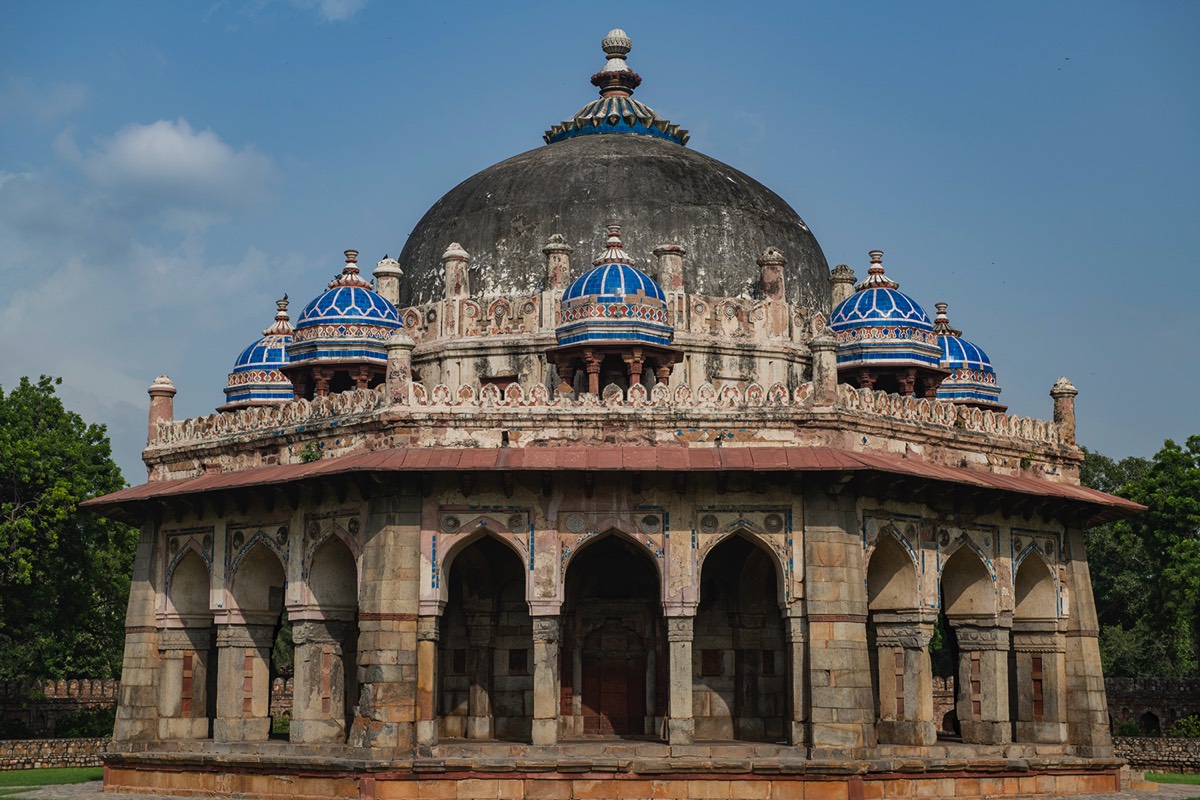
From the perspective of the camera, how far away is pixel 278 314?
33.9m

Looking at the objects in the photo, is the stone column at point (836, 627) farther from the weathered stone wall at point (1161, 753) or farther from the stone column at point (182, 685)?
the weathered stone wall at point (1161, 753)

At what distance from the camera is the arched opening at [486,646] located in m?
28.7

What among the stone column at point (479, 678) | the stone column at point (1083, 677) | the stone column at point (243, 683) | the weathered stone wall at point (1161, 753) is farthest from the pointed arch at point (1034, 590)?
the stone column at point (243, 683)

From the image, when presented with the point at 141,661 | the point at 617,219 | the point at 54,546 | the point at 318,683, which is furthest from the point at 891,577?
the point at 54,546

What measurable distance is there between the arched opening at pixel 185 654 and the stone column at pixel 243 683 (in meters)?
0.96

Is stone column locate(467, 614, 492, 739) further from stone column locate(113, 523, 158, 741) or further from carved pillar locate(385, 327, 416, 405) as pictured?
stone column locate(113, 523, 158, 741)

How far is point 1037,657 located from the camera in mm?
29250

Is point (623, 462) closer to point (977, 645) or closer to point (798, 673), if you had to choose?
point (798, 673)

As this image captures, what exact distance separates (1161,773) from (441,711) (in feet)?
54.0

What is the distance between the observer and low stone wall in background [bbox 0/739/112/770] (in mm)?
35531

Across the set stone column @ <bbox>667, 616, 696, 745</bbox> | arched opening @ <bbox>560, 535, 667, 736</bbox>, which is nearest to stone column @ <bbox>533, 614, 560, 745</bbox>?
stone column @ <bbox>667, 616, 696, 745</bbox>

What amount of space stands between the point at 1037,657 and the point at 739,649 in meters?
5.25

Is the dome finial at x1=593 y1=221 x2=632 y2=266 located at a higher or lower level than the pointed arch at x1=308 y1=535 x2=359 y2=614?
higher

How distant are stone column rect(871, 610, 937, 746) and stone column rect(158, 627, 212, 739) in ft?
38.3
